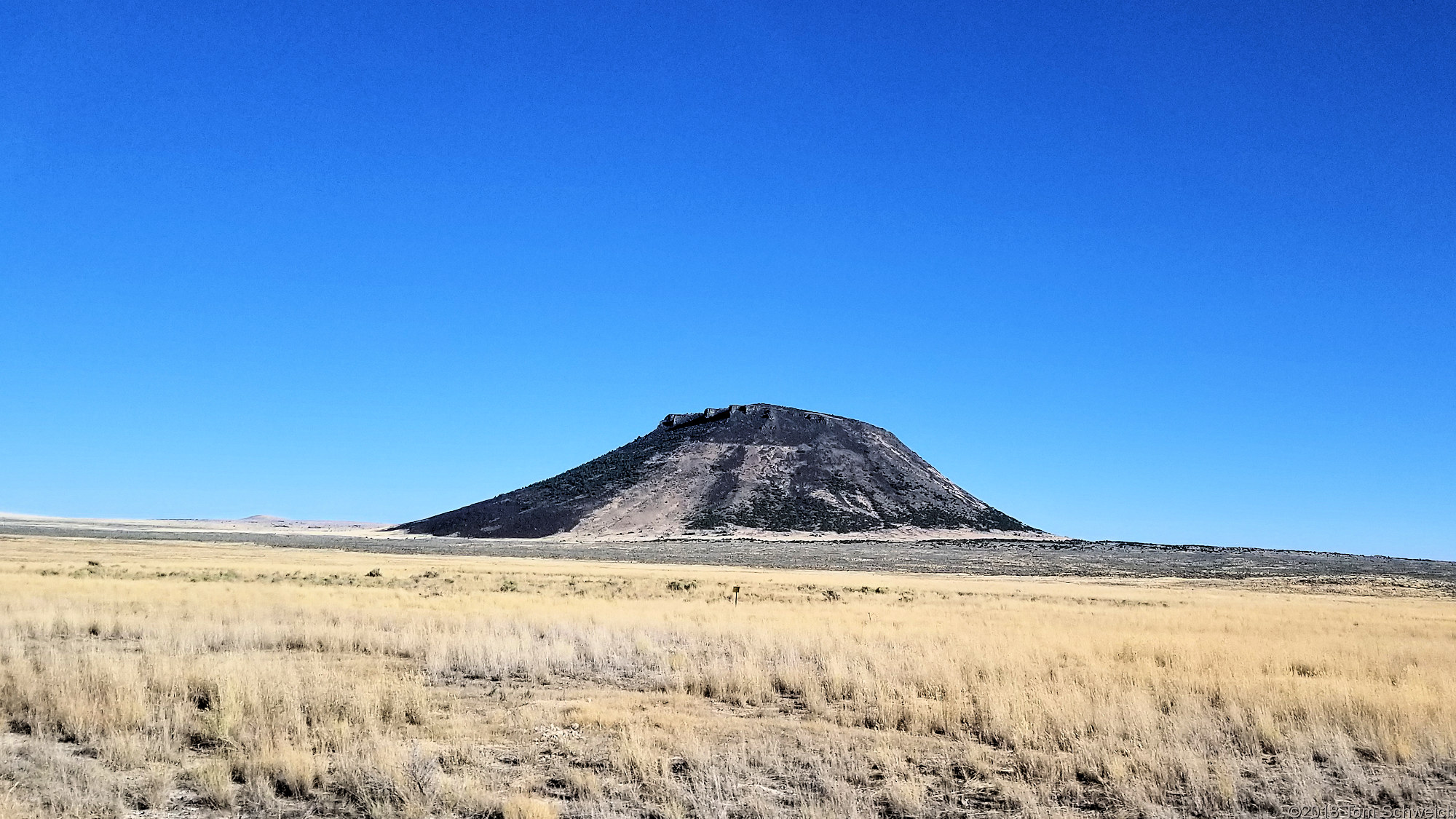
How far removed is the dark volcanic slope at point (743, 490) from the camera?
13175 centimetres

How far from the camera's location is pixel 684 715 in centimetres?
1009

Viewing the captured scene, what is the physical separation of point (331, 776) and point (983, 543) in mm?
109842

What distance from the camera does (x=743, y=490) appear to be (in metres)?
142

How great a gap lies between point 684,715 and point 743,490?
132m

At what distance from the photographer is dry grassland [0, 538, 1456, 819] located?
22.9ft

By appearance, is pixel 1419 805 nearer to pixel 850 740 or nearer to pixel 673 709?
pixel 850 740

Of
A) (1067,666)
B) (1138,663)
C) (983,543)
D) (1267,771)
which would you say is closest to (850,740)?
(1267,771)

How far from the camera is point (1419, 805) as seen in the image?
716 cm

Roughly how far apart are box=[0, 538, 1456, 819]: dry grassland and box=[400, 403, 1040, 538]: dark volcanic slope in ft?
351

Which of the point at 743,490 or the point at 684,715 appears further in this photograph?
the point at 743,490

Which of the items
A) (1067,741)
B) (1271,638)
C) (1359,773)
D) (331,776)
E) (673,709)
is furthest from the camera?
(1271,638)

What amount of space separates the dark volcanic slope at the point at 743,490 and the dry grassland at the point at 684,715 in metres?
107

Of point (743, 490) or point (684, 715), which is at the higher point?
point (743, 490)

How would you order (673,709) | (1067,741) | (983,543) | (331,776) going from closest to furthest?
(331,776) → (1067,741) → (673,709) → (983,543)
